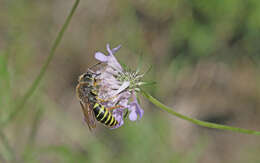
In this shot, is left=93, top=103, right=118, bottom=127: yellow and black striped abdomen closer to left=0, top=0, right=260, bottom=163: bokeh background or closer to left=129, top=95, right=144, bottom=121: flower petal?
left=129, top=95, right=144, bottom=121: flower petal

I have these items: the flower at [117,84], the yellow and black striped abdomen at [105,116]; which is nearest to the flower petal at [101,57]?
the flower at [117,84]

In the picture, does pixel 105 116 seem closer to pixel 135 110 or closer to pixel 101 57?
pixel 135 110

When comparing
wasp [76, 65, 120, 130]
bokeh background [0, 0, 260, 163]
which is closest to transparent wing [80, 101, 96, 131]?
wasp [76, 65, 120, 130]

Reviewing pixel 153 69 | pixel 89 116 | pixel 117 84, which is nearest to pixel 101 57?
pixel 117 84

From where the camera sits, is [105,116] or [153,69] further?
[153,69]

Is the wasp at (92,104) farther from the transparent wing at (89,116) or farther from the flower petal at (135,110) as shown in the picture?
the flower petal at (135,110)

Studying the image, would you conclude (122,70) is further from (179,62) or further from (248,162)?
(248,162)
